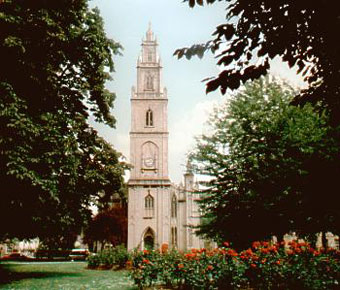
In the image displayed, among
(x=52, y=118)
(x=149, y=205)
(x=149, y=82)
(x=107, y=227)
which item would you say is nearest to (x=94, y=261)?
(x=52, y=118)

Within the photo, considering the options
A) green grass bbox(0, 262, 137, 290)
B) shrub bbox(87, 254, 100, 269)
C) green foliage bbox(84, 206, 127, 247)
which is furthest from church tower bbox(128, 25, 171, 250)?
green grass bbox(0, 262, 137, 290)

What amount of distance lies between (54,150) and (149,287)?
287 inches

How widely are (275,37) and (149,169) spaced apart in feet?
177

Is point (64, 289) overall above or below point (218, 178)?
below

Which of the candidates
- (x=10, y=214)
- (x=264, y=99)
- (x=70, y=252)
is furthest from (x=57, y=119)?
(x=70, y=252)

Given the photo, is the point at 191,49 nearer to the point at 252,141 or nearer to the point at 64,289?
the point at 64,289

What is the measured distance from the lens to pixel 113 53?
20.5 metres

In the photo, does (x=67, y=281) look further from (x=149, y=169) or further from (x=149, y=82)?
(x=149, y=82)

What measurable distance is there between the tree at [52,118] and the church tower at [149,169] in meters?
36.5

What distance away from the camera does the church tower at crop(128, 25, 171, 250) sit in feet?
186

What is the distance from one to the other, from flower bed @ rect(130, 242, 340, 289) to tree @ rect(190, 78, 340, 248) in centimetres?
614

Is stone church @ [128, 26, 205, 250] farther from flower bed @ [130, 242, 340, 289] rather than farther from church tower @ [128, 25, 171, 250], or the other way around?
flower bed @ [130, 242, 340, 289]

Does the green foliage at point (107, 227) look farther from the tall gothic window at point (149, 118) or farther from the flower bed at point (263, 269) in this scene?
the flower bed at point (263, 269)

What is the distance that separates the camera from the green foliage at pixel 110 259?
87.7 ft
